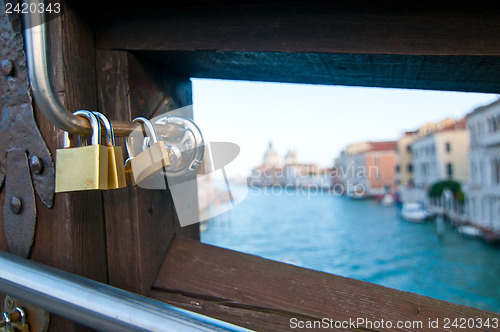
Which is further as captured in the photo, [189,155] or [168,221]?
[168,221]

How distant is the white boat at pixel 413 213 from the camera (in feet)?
76.7

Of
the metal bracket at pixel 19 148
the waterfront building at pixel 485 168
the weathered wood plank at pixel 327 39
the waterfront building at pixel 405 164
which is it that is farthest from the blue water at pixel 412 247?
the metal bracket at pixel 19 148

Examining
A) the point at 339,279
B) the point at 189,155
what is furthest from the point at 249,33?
the point at 339,279

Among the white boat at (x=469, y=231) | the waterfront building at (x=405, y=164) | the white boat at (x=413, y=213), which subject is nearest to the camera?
the white boat at (x=469, y=231)

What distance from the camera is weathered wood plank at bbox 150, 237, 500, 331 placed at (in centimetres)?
69

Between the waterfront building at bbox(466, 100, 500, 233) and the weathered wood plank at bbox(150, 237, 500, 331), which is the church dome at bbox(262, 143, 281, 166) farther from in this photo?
the waterfront building at bbox(466, 100, 500, 233)

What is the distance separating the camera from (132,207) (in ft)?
2.35

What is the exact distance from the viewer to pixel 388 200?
82.0ft

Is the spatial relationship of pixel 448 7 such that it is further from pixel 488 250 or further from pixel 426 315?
pixel 488 250

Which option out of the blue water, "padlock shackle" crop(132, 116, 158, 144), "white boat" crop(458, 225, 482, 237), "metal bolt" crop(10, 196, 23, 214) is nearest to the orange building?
"padlock shackle" crop(132, 116, 158, 144)

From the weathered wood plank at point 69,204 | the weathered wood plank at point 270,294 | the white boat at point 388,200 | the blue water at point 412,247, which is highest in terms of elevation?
the weathered wood plank at point 69,204

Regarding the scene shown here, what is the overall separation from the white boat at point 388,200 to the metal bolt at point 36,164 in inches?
987

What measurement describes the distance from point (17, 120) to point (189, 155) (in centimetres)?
29

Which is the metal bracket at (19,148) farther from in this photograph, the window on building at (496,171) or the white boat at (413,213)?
the white boat at (413,213)
